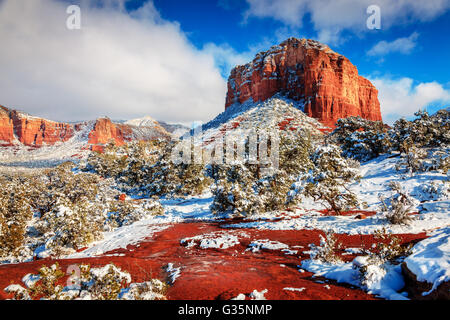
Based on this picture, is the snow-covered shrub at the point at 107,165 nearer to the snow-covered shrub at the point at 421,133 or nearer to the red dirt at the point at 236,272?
the red dirt at the point at 236,272

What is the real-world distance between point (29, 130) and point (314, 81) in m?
224

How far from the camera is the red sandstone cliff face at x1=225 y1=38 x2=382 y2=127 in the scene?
106 m

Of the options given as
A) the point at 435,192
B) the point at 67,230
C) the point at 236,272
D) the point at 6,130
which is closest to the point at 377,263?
the point at 236,272

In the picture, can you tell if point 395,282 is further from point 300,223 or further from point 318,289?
point 300,223

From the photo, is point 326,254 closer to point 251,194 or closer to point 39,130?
point 251,194

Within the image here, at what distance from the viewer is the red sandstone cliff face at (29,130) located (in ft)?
533

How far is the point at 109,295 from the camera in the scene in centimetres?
362

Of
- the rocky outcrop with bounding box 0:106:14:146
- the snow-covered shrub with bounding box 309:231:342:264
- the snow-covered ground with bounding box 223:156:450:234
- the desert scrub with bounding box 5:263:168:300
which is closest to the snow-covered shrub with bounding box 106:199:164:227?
the snow-covered ground with bounding box 223:156:450:234

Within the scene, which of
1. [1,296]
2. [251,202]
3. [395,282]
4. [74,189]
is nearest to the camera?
[1,296]

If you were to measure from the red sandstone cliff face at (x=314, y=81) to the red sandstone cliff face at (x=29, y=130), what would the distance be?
560 ft

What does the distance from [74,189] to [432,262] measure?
1218 inches

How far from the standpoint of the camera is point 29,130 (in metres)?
173

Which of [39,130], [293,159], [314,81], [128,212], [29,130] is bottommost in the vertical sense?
[128,212]
